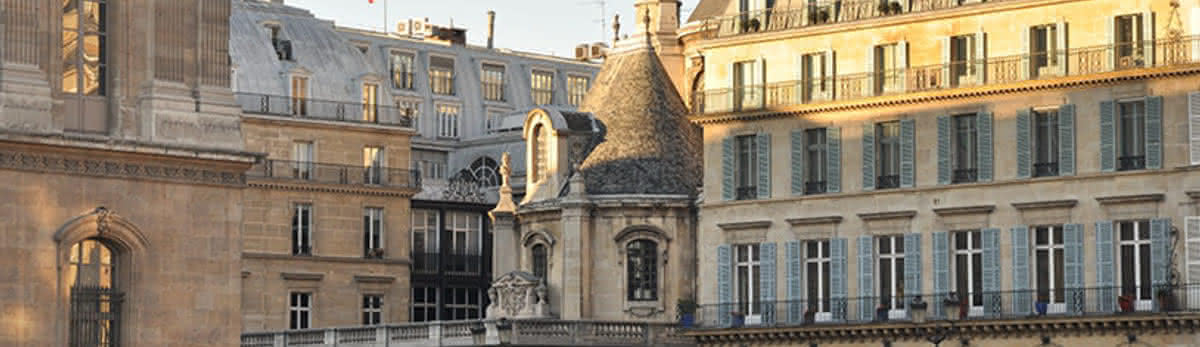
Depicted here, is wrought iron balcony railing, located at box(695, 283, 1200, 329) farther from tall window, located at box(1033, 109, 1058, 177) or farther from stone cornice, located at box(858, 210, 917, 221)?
tall window, located at box(1033, 109, 1058, 177)

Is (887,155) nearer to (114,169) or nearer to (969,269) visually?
(969,269)

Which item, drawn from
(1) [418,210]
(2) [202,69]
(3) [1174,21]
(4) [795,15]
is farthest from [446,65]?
(2) [202,69]

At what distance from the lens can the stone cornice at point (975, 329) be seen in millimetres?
94000

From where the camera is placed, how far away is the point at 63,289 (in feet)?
247

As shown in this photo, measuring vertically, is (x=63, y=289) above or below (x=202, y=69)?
below

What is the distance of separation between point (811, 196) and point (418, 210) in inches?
1473

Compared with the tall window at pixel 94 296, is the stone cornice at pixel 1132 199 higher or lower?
higher

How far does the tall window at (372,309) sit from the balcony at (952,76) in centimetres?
2522

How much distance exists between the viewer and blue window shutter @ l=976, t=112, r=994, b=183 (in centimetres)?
9981

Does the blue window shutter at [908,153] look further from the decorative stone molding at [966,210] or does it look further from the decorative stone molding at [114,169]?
the decorative stone molding at [114,169]

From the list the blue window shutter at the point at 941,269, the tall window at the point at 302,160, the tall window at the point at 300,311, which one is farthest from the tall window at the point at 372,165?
the blue window shutter at the point at 941,269

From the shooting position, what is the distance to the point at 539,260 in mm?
121062

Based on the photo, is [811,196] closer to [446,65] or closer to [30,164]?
[30,164]

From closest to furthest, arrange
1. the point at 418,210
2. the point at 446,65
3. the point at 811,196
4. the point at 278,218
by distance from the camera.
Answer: the point at 811,196 → the point at 278,218 → the point at 418,210 → the point at 446,65
